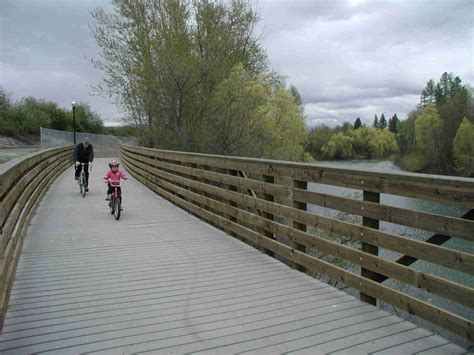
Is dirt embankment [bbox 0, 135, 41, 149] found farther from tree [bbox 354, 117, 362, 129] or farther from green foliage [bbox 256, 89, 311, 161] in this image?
tree [bbox 354, 117, 362, 129]

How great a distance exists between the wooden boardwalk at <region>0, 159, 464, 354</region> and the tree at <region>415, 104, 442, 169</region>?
62211mm

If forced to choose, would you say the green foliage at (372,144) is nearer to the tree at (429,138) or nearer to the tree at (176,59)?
the tree at (429,138)

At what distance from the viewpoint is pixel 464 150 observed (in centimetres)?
5744

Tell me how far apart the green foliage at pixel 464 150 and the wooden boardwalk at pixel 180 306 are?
55.0 m

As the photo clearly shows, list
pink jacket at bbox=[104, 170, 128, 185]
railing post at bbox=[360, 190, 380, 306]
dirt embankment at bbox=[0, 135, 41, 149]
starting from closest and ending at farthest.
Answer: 1. railing post at bbox=[360, 190, 380, 306]
2. pink jacket at bbox=[104, 170, 128, 185]
3. dirt embankment at bbox=[0, 135, 41, 149]

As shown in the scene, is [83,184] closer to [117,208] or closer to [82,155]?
[82,155]

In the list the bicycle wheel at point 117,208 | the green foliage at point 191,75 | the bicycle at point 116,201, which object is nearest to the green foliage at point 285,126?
the green foliage at point 191,75

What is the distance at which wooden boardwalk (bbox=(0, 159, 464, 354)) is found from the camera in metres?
3.49

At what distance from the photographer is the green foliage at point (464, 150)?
54891 millimetres

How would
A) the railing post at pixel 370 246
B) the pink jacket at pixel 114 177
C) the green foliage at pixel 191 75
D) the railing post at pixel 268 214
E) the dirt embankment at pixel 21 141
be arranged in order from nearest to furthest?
the railing post at pixel 370 246 < the railing post at pixel 268 214 < the pink jacket at pixel 114 177 < the green foliage at pixel 191 75 < the dirt embankment at pixel 21 141

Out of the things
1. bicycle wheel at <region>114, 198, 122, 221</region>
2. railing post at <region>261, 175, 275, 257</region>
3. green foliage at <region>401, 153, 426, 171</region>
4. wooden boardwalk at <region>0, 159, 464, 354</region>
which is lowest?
green foliage at <region>401, 153, 426, 171</region>

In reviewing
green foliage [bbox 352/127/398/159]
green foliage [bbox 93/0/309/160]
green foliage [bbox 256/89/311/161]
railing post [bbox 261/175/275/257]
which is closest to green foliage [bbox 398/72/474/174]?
green foliage [bbox 352/127/398/159]

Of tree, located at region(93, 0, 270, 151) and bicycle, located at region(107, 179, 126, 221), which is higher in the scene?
tree, located at region(93, 0, 270, 151)

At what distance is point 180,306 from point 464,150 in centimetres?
6059
